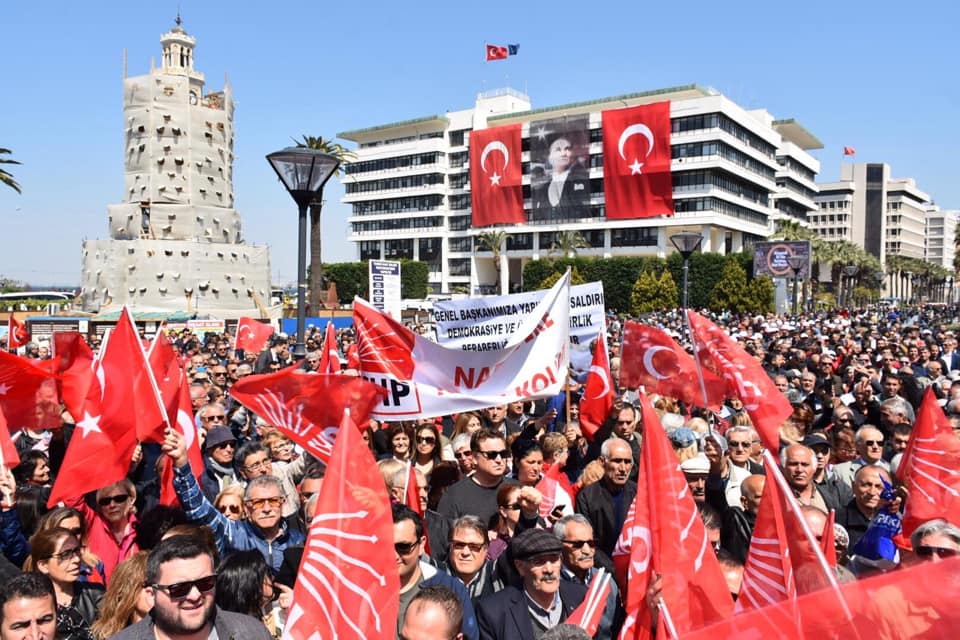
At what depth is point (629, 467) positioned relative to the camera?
19.6 feet

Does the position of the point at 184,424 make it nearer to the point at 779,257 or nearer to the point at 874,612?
the point at 874,612

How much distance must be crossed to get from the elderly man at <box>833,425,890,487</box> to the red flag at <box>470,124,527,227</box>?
234ft

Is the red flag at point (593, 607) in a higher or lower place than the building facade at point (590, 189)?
lower

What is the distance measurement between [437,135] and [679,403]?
81.3 meters

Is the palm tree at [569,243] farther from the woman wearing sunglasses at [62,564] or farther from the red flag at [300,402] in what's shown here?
the woman wearing sunglasses at [62,564]

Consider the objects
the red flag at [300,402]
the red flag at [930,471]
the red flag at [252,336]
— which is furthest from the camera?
the red flag at [252,336]

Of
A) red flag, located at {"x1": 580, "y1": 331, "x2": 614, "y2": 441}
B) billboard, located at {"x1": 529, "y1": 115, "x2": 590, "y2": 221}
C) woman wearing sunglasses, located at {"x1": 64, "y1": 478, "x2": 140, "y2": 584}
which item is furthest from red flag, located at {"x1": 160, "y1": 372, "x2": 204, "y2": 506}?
billboard, located at {"x1": 529, "y1": 115, "x2": 590, "y2": 221}

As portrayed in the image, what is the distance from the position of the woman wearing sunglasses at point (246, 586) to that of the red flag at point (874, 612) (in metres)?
2.28

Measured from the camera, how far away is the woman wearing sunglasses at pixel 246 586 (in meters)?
3.80

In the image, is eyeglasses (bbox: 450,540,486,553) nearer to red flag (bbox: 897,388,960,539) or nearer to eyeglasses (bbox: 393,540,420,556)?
eyeglasses (bbox: 393,540,420,556)

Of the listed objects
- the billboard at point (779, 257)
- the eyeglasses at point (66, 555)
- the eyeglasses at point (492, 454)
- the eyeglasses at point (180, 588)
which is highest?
the billboard at point (779, 257)

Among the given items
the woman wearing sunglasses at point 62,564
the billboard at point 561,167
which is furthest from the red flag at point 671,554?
the billboard at point 561,167

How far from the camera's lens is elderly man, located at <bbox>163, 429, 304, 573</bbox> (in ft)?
15.2

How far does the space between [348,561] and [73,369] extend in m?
6.20
